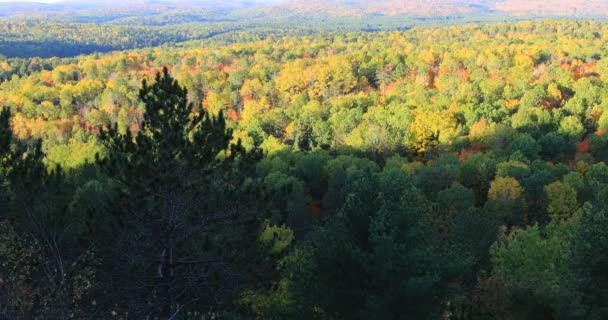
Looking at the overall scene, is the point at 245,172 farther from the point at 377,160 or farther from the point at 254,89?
the point at 254,89

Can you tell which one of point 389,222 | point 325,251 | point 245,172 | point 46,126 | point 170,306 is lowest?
point 46,126

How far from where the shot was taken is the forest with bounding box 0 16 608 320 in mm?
13406

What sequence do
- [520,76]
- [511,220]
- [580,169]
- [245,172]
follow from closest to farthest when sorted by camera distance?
1. [245,172]
2. [511,220]
3. [580,169]
4. [520,76]

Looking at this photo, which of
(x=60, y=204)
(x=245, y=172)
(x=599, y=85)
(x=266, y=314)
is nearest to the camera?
(x=60, y=204)

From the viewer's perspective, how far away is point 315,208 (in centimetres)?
4247

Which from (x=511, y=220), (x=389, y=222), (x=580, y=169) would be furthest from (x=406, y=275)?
(x=580, y=169)

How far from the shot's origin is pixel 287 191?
48.6ft

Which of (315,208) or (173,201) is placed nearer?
(173,201)

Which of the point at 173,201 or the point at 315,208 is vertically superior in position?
the point at 173,201

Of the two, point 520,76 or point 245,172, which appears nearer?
point 245,172

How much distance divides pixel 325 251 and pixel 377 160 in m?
42.3

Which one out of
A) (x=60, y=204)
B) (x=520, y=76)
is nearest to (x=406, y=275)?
(x=60, y=204)

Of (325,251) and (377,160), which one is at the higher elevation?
(325,251)

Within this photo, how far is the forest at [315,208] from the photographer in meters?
13.4
